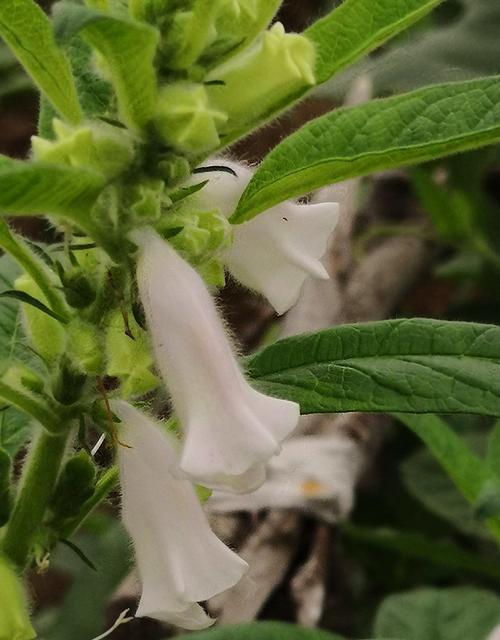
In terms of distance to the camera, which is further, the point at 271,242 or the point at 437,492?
the point at 437,492

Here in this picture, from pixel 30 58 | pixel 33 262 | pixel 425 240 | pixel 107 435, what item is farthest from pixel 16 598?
pixel 425 240

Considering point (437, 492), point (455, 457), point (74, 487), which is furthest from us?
point (437, 492)

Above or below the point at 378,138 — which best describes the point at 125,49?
above

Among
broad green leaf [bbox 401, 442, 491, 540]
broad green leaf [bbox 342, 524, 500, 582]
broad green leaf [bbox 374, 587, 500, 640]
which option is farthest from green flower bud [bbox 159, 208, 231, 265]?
broad green leaf [bbox 401, 442, 491, 540]

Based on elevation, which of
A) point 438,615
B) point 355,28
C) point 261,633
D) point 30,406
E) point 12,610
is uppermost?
point 355,28

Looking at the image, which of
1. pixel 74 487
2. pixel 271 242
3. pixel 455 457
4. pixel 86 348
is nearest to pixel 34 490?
→ pixel 74 487

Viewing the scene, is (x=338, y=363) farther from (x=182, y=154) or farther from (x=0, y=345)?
(x=0, y=345)

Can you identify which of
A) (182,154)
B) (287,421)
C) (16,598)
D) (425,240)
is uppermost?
(182,154)

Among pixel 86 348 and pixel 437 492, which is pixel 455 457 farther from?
pixel 437 492
